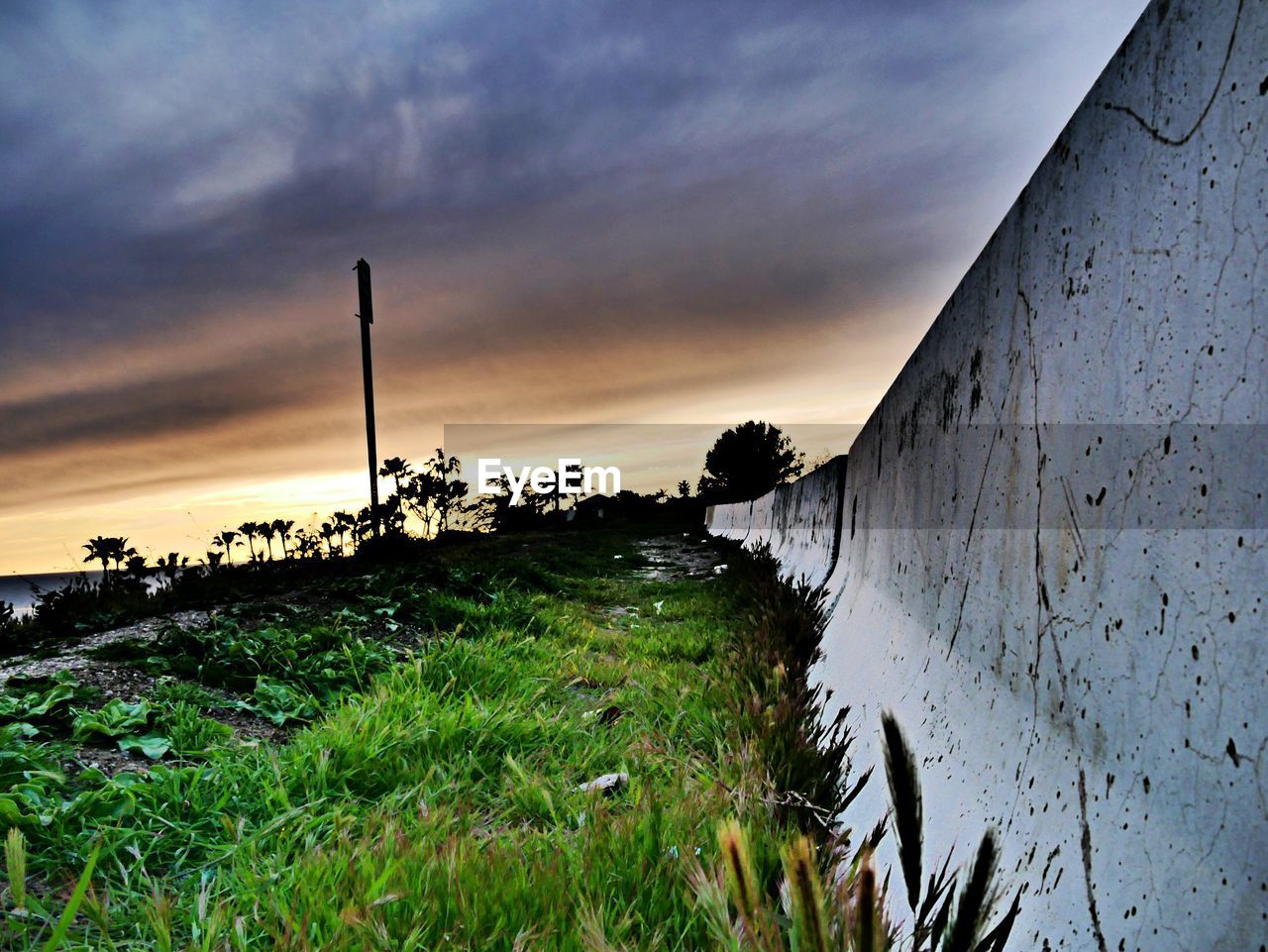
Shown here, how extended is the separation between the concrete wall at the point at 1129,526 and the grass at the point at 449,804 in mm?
220

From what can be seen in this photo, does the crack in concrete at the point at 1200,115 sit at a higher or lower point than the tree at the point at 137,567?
higher

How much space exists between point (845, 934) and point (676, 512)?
4414 cm

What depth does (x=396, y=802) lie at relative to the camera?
255cm

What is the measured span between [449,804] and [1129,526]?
2.26 m

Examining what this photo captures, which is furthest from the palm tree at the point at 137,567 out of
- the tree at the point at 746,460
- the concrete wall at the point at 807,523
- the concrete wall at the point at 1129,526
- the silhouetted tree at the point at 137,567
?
the tree at the point at 746,460

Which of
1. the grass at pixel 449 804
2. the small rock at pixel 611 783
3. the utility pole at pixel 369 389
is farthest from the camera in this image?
the utility pole at pixel 369 389

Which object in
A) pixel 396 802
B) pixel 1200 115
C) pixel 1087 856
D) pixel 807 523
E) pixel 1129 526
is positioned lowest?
pixel 396 802

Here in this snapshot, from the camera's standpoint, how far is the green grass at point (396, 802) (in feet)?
5.57

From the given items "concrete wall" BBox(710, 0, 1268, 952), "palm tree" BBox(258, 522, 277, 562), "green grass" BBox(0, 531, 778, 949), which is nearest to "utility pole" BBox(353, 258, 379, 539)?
"palm tree" BBox(258, 522, 277, 562)

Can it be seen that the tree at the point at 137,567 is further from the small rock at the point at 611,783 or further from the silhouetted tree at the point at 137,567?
the small rock at the point at 611,783

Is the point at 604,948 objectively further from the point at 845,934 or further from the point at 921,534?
the point at 921,534

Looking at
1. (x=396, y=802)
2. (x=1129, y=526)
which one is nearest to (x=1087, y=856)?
(x=1129, y=526)

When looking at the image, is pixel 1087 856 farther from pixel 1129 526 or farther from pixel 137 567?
pixel 137 567

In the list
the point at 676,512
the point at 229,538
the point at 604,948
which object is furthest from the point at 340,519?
the point at 676,512
